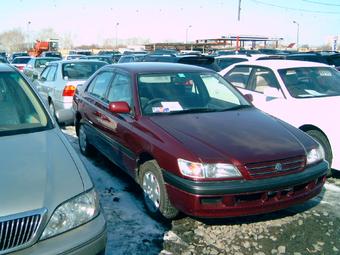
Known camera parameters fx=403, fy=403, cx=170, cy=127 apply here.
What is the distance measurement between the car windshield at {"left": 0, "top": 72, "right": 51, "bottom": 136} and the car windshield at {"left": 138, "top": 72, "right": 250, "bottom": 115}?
1273 mm

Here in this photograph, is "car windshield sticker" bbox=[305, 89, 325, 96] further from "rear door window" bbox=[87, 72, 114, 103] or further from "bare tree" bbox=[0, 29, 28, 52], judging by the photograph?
"bare tree" bbox=[0, 29, 28, 52]

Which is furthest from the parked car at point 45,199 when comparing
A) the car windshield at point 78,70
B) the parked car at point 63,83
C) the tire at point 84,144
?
the car windshield at point 78,70

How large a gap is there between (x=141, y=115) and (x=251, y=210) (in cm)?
161

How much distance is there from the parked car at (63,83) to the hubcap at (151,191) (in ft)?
15.9

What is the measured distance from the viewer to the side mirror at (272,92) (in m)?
6.30

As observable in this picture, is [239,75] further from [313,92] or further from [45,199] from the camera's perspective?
[45,199]

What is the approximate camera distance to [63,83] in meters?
8.85

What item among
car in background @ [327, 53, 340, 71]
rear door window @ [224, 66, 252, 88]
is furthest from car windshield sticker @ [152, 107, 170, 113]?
car in background @ [327, 53, 340, 71]

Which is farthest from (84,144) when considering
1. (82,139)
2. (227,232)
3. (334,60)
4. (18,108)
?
(334,60)

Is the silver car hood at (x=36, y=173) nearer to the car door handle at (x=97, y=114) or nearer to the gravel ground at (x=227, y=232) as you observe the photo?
the gravel ground at (x=227, y=232)

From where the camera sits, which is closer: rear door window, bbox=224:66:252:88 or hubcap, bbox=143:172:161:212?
hubcap, bbox=143:172:161:212

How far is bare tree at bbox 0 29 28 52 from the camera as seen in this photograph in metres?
86.5

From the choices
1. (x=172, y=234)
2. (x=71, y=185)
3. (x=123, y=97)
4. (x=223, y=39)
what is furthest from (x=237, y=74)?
(x=223, y=39)

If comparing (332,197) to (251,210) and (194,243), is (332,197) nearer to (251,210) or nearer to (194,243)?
(251,210)
